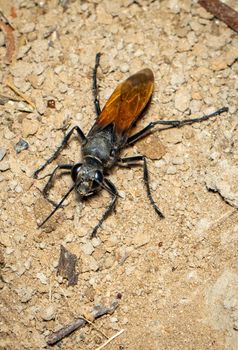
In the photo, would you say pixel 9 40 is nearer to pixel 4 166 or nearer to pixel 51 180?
pixel 4 166

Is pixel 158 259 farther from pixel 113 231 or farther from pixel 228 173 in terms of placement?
pixel 228 173

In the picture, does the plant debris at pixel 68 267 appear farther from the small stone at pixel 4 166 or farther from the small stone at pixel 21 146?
the small stone at pixel 21 146

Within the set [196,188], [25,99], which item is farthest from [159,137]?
[25,99]

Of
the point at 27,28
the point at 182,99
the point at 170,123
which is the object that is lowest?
the point at 170,123

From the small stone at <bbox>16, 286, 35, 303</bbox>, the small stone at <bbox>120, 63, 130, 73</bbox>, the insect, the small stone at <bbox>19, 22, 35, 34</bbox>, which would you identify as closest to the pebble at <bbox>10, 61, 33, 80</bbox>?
the small stone at <bbox>19, 22, 35, 34</bbox>

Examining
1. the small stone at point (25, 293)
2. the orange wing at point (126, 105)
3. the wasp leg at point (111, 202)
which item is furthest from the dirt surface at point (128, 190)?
the orange wing at point (126, 105)

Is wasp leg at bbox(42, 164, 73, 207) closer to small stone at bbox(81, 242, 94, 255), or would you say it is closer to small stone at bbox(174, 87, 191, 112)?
small stone at bbox(81, 242, 94, 255)

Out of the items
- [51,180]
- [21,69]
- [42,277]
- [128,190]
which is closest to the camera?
[42,277]

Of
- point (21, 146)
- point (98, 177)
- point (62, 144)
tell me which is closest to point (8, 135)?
point (21, 146)
